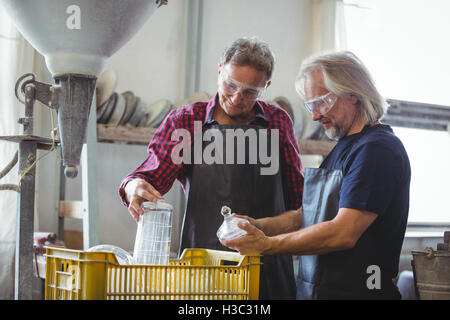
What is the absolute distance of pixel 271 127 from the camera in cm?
195

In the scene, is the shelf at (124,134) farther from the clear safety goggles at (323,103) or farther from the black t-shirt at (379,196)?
the black t-shirt at (379,196)

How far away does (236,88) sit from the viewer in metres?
1.79

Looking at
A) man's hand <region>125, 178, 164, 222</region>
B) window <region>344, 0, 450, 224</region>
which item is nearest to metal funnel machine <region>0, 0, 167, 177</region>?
man's hand <region>125, 178, 164, 222</region>

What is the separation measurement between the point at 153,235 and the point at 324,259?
502mm

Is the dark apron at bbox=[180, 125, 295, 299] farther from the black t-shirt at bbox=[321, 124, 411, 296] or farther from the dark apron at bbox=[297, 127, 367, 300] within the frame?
the black t-shirt at bbox=[321, 124, 411, 296]

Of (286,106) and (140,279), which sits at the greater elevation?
(286,106)

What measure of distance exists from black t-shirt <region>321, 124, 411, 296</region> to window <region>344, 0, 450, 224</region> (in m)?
3.69

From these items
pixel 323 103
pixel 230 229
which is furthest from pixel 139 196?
pixel 323 103

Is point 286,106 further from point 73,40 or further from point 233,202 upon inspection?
point 73,40

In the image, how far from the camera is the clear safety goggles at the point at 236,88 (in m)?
1.78

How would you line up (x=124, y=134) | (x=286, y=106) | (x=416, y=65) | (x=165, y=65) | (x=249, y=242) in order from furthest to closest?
1. (x=416, y=65)
2. (x=165, y=65)
3. (x=286, y=106)
4. (x=124, y=134)
5. (x=249, y=242)
